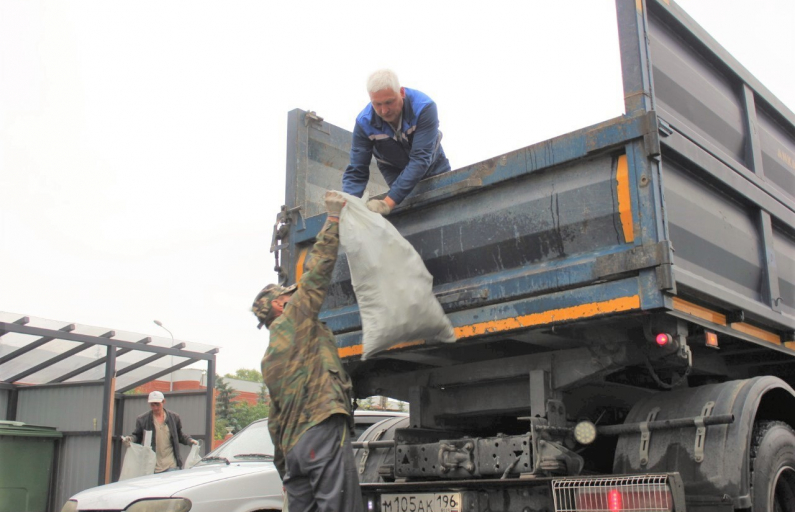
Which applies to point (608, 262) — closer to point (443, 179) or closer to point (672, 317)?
point (672, 317)

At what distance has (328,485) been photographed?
11.3 feet

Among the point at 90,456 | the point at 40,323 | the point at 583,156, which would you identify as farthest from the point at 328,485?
the point at 90,456

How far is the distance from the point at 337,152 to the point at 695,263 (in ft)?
8.70

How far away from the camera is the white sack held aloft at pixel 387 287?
3.61 metres

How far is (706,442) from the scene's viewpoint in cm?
343

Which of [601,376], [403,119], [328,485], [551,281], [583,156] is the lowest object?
[328,485]

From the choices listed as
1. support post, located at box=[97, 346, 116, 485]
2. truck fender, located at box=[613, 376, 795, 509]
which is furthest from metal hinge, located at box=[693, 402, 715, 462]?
support post, located at box=[97, 346, 116, 485]

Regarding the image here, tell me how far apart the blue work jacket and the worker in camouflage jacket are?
48 centimetres

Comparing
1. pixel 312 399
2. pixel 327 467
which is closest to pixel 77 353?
pixel 312 399

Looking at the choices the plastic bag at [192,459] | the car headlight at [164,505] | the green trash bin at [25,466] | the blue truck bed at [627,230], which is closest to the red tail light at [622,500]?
the blue truck bed at [627,230]

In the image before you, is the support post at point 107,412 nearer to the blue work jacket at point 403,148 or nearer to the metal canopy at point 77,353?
the metal canopy at point 77,353

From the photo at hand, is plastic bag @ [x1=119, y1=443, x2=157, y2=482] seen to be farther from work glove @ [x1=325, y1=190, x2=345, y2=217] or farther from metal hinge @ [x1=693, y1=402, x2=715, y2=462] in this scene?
metal hinge @ [x1=693, y1=402, x2=715, y2=462]

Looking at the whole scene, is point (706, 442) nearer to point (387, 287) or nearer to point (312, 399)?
point (387, 287)

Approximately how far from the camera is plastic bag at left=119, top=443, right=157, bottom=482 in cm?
849
